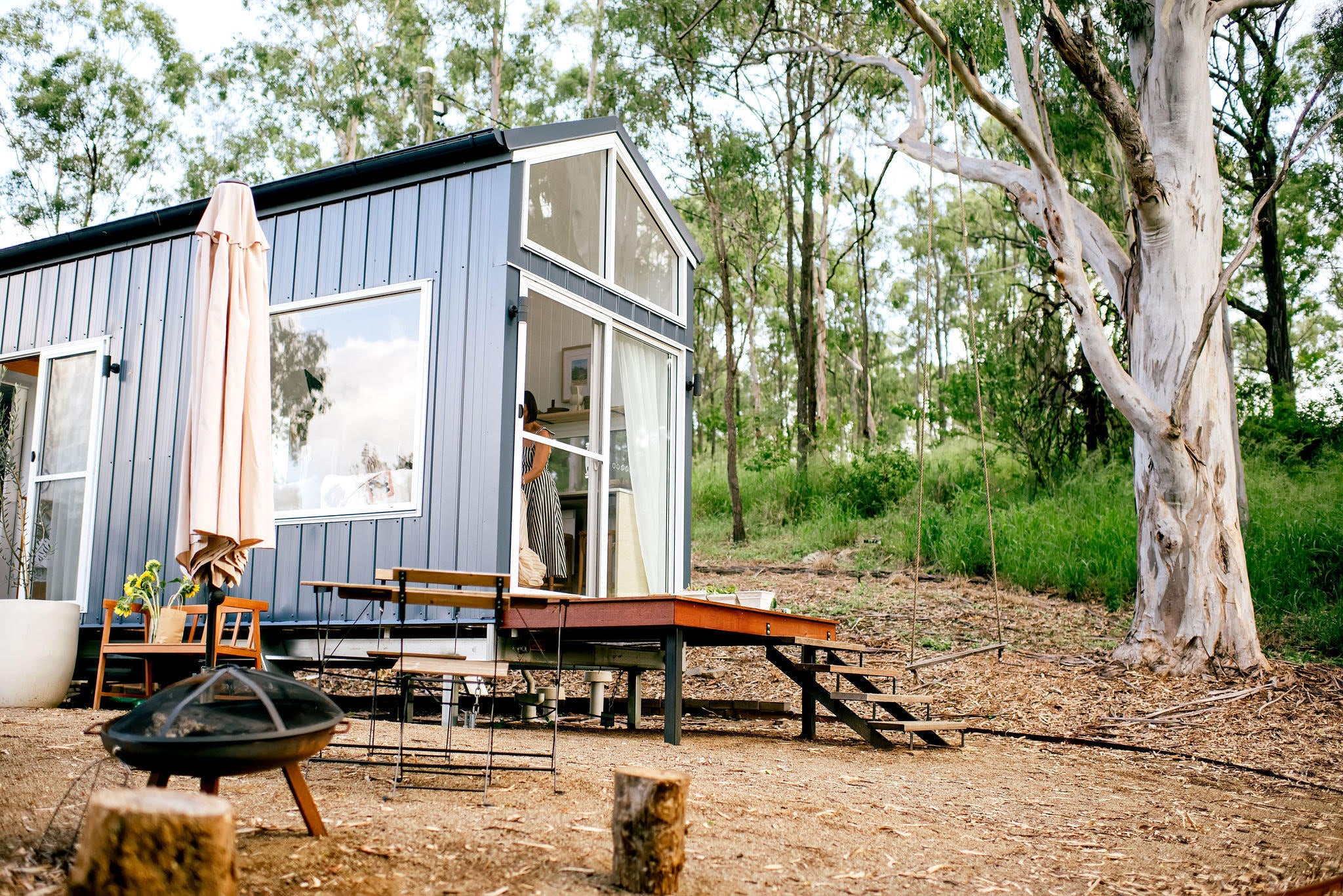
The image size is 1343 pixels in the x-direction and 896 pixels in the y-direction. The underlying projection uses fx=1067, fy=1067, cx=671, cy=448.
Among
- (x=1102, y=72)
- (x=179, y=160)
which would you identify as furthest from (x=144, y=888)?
(x=179, y=160)

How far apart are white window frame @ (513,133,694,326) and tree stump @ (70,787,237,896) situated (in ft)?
15.9

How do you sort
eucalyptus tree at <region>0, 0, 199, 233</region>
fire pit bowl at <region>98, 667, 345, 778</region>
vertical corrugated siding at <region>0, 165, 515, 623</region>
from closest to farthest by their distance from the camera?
fire pit bowl at <region>98, 667, 345, 778</region>
vertical corrugated siding at <region>0, 165, 515, 623</region>
eucalyptus tree at <region>0, 0, 199, 233</region>

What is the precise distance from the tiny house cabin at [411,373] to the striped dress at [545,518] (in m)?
0.02

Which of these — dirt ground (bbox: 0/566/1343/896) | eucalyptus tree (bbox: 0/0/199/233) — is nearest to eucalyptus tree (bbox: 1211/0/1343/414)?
dirt ground (bbox: 0/566/1343/896)

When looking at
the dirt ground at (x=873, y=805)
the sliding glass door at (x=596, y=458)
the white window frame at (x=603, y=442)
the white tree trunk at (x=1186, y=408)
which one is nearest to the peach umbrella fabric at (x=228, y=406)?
the dirt ground at (x=873, y=805)

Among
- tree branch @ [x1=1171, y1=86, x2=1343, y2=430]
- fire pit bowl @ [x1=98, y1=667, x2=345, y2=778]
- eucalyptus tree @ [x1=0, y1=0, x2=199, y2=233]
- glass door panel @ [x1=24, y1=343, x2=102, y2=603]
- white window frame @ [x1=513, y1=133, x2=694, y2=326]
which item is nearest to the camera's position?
fire pit bowl @ [x1=98, y1=667, x2=345, y2=778]

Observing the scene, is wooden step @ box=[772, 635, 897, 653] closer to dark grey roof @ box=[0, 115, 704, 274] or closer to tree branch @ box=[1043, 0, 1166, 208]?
dark grey roof @ box=[0, 115, 704, 274]

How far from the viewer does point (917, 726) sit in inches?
239

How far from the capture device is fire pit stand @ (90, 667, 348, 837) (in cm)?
259

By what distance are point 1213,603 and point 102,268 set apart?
28.0 feet

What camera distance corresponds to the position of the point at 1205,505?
7789mm

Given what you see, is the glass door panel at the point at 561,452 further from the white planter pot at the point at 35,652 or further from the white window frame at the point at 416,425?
the white planter pot at the point at 35,652

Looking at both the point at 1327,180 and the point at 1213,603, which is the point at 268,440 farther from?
the point at 1327,180

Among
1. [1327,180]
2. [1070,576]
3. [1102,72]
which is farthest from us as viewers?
[1327,180]
